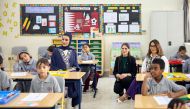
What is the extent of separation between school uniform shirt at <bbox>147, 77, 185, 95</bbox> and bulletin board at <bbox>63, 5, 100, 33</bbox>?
23.2ft

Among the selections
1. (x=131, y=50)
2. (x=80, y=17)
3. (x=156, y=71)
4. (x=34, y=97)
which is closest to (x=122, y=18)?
(x=131, y=50)

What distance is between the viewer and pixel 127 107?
21.3ft

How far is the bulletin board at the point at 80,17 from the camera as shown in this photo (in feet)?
36.4

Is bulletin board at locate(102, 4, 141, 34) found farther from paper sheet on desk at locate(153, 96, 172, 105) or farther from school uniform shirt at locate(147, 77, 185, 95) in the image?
paper sheet on desk at locate(153, 96, 172, 105)

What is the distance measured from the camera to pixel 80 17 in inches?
438

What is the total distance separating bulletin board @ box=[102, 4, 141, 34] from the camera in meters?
11.0

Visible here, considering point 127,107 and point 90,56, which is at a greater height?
point 90,56

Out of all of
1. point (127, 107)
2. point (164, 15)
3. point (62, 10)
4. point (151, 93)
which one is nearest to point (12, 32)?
point (62, 10)

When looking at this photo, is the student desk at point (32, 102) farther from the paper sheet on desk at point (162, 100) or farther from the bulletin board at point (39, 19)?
the bulletin board at point (39, 19)

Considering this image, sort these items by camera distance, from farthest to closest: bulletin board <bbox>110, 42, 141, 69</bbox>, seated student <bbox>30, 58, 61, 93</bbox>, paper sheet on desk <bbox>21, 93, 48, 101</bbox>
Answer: bulletin board <bbox>110, 42, 141, 69</bbox> < seated student <bbox>30, 58, 61, 93</bbox> < paper sheet on desk <bbox>21, 93, 48, 101</bbox>

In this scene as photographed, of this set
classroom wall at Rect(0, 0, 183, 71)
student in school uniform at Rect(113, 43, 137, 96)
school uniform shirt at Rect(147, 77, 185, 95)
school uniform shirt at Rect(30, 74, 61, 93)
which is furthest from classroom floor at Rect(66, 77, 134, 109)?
classroom wall at Rect(0, 0, 183, 71)

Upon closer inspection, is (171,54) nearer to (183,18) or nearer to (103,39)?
(183,18)

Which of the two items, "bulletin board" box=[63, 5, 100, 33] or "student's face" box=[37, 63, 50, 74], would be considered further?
"bulletin board" box=[63, 5, 100, 33]

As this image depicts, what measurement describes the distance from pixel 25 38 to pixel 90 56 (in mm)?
3100
